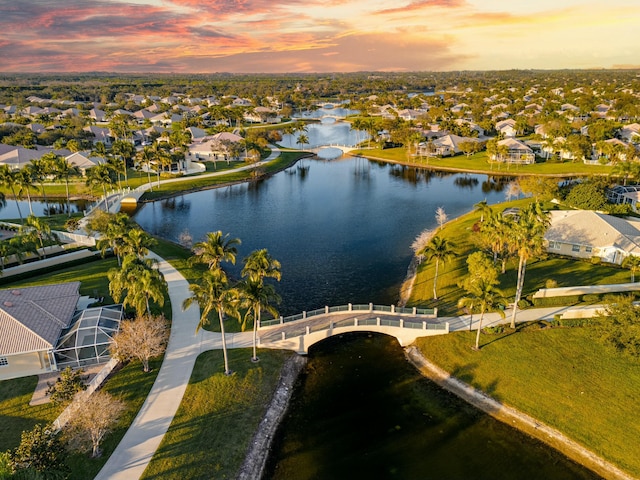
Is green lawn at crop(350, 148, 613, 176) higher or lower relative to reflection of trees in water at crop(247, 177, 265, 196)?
higher

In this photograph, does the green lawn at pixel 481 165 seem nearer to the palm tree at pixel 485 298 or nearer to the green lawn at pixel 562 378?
the green lawn at pixel 562 378

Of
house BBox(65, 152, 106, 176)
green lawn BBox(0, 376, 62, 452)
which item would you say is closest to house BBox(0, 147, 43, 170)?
house BBox(65, 152, 106, 176)

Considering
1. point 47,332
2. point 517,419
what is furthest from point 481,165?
point 47,332

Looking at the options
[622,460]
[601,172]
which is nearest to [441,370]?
[622,460]

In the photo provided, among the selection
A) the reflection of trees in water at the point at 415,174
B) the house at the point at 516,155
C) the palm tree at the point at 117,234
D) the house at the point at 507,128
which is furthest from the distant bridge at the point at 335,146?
the palm tree at the point at 117,234

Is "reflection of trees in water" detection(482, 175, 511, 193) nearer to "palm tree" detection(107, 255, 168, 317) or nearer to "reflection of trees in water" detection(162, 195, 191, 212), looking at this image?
"reflection of trees in water" detection(162, 195, 191, 212)

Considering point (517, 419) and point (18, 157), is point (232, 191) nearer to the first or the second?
point (18, 157)
